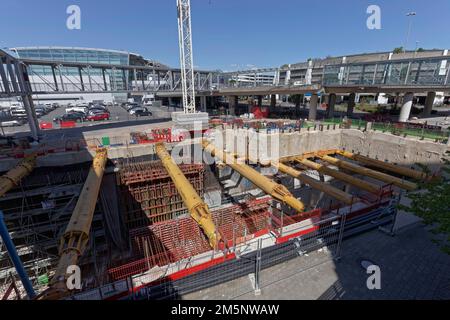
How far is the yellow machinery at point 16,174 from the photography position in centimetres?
1047

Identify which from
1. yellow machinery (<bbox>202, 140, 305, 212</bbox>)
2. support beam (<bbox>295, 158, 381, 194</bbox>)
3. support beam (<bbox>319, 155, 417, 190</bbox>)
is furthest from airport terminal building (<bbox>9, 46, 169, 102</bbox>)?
support beam (<bbox>319, 155, 417, 190</bbox>)

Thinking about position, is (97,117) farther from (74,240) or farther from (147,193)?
(74,240)

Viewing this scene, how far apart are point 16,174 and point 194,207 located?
1061cm

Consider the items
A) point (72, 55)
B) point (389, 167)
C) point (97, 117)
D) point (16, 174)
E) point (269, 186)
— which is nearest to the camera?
point (269, 186)

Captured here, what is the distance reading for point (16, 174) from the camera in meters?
12.0

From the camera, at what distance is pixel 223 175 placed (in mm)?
22750

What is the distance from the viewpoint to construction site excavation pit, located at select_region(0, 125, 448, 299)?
705cm

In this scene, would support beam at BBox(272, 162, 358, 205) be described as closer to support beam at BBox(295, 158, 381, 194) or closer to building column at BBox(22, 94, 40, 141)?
support beam at BBox(295, 158, 381, 194)

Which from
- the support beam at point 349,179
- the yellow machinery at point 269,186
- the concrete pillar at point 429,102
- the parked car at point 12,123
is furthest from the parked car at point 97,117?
the concrete pillar at point 429,102

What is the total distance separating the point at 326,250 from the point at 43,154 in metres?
18.6

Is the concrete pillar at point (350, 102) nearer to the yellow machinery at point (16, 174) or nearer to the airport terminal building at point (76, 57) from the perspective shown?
the yellow machinery at point (16, 174)

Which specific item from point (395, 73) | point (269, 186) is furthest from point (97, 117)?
point (395, 73)

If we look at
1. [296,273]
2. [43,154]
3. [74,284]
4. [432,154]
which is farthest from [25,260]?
[432,154]

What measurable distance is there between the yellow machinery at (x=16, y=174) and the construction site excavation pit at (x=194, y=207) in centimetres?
12
